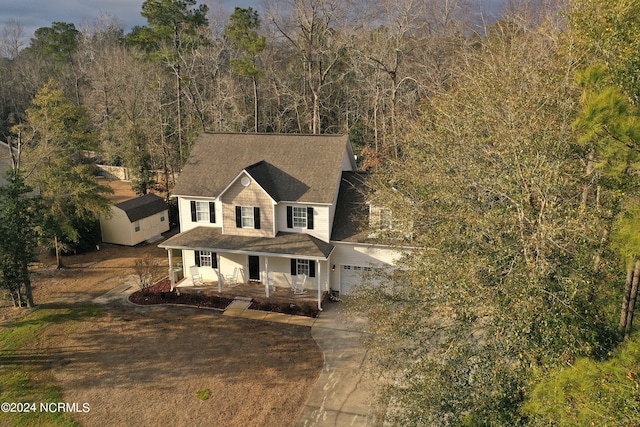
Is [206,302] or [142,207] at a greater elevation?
[142,207]

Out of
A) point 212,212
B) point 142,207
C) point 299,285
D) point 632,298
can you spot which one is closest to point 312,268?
point 299,285

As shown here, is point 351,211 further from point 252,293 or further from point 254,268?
point 252,293

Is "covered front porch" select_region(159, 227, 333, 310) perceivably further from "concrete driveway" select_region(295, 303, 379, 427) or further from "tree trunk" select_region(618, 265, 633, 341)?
"tree trunk" select_region(618, 265, 633, 341)

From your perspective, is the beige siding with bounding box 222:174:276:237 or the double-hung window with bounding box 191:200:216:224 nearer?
the beige siding with bounding box 222:174:276:237

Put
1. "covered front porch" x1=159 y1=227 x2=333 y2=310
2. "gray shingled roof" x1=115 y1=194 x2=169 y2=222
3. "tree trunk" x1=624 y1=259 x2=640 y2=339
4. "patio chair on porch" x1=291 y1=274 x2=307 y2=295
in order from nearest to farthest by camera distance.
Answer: "tree trunk" x1=624 y1=259 x2=640 y2=339
"covered front porch" x1=159 y1=227 x2=333 y2=310
"patio chair on porch" x1=291 y1=274 x2=307 y2=295
"gray shingled roof" x1=115 y1=194 x2=169 y2=222

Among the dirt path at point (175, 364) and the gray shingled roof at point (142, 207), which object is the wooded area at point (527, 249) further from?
the gray shingled roof at point (142, 207)

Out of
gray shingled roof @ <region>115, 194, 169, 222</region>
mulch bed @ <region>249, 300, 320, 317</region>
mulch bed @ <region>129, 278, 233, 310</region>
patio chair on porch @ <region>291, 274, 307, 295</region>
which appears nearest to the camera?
mulch bed @ <region>249, 300, 320, 317</region>

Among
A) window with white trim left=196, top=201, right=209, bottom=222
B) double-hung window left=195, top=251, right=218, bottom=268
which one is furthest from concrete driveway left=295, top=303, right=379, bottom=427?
window with white trim left=196, top=201, right=209, bottom=222
